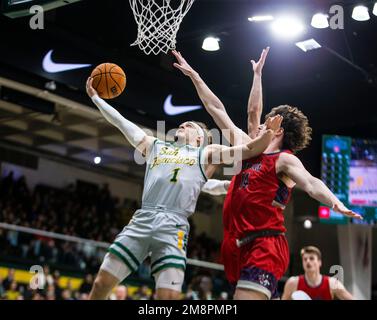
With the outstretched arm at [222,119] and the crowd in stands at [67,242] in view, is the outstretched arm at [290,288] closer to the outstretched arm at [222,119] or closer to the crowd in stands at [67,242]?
the outstretched arm at [222,119]

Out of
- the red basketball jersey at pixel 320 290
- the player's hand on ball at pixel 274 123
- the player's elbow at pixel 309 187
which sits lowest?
the red basketball jersey at pixel 320 290

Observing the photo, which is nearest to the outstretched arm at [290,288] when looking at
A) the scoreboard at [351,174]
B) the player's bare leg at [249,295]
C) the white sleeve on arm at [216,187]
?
the white sleeve on arm at [216,187]

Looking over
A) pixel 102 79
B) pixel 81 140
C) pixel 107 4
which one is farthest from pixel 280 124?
pixel 81 140

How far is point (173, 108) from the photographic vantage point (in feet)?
44.5

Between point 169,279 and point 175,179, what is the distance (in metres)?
0.76

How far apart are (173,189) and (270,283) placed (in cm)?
100

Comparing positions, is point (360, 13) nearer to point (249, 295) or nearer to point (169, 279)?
point (249, 295)

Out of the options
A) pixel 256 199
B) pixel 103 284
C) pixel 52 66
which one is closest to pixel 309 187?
pixel 256 199

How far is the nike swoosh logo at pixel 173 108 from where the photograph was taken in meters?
13.5

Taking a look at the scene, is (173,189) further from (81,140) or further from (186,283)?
(81,140)

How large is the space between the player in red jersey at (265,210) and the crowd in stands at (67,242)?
670cm

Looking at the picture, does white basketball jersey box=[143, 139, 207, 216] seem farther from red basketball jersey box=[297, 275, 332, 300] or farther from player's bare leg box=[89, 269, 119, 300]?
red basketball jersey box=[297, 275, 332, 300]

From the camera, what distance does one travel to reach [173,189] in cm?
543

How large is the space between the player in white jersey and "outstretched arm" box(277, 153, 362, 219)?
0.24 metres
